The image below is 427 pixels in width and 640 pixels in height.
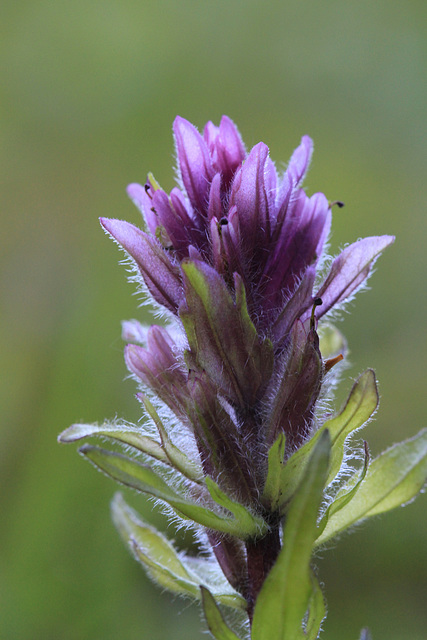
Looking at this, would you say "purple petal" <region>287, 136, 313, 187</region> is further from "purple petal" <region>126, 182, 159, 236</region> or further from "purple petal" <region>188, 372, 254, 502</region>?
"purple petal" <region>188, 372, 254, 502</region>

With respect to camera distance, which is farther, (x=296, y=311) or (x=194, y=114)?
(x=194, y=114)

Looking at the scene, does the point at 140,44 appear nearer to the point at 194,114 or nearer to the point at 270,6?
the point at 194,114

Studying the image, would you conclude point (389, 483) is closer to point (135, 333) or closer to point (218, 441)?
point (218, 441)

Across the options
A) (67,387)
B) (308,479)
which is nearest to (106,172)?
(67,387)

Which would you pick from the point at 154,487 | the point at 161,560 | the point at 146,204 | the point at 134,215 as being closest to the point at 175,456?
the point at 154,487

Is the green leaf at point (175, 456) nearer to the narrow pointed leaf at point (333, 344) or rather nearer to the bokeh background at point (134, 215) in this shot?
the narrow pointed leaf at point (333, 344)
